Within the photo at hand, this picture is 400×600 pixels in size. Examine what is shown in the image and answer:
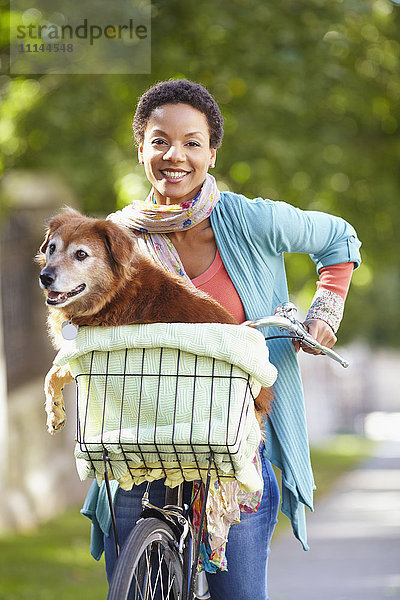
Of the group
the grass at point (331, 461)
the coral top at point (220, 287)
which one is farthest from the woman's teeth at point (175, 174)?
the grass at point (331, 461)

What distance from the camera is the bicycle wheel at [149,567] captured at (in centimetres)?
251

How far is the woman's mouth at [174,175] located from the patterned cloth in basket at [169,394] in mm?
656

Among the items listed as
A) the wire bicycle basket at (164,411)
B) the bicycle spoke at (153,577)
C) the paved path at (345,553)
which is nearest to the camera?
the wire bicycle basket at (164,411)

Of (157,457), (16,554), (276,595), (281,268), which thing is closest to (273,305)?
(281,268)

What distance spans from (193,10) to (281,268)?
554cm

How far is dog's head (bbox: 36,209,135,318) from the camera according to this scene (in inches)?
98.1

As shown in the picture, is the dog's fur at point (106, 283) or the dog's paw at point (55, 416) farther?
the dog's paw at point (55, 416)

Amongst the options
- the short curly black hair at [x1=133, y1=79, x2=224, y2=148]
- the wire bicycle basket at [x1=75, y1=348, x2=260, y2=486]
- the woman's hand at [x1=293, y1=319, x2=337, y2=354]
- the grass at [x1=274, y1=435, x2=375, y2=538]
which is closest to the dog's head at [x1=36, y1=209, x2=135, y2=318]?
the wire bicycle basket at [x1=75, y1=348, x2=260, y2=486]

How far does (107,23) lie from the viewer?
300 inches

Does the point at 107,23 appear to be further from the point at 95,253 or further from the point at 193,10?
the point at 95,253

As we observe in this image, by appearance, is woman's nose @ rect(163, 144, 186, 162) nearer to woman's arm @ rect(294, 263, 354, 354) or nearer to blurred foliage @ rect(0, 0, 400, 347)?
woman's arm @ rect(294, 263, 354, 354)

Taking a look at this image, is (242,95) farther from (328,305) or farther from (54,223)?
(54,223)

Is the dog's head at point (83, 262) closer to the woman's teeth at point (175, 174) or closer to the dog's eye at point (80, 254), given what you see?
the dog's eye at point (80, 254)

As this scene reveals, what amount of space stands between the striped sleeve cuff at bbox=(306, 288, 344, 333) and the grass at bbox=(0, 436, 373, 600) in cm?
448
